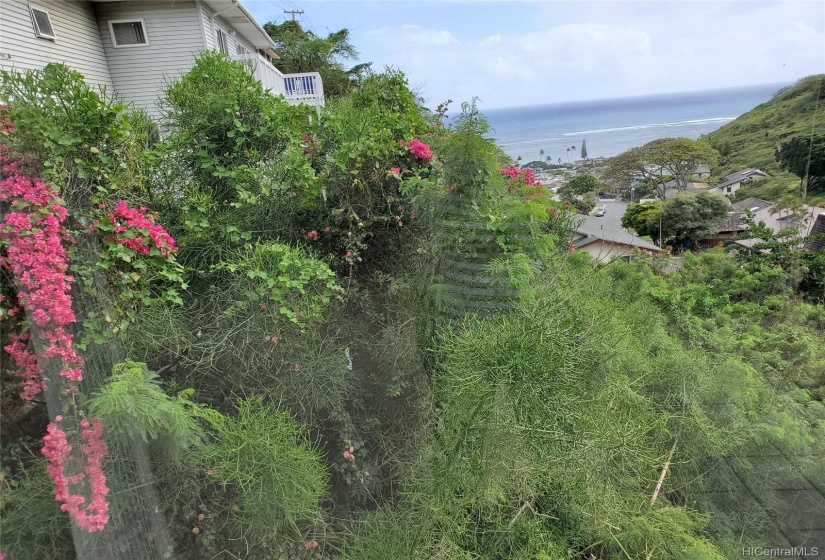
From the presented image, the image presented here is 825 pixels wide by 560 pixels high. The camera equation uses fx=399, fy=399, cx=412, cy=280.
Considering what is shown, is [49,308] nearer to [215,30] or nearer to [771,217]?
[771,217]

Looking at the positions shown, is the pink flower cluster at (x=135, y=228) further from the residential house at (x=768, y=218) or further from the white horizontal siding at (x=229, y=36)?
the white horizontal siding at (x=229, y=36)

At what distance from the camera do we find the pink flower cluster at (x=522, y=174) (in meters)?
1.88

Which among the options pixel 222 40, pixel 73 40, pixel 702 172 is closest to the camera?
pixel 702 172

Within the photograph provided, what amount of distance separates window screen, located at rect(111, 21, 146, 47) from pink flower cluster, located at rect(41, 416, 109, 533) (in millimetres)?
5839

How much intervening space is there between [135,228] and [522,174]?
1628mm

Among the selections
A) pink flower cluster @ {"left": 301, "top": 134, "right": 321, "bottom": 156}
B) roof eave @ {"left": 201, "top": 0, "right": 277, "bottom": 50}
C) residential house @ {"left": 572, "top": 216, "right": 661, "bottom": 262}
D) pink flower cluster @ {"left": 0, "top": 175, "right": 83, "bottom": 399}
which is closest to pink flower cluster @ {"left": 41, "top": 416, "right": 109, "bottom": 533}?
pink flower cluster @ {"left": 0, "top": 175, "right": 83, "bottom": 399}

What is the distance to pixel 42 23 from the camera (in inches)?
165

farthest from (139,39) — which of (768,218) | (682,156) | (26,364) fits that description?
(768,218)

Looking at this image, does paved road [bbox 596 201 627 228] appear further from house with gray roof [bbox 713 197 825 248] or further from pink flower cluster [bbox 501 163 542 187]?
pink flower cluster [bbox 501 163 542 187]

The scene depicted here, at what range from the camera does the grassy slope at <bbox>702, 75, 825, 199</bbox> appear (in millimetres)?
1953

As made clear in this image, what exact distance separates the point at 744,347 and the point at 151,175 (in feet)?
9.13

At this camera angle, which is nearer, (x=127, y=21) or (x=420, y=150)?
(x=420, y=150)

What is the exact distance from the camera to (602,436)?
1.28 meters

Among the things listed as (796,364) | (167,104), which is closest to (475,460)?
(796,364)
